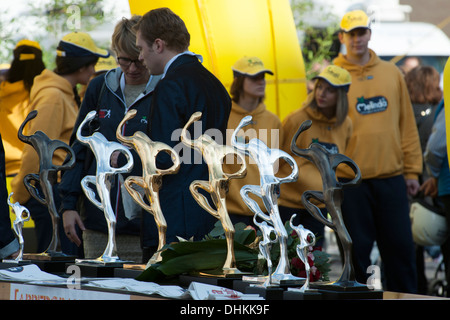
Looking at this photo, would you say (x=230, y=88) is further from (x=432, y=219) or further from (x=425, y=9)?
(x=425, y=9)

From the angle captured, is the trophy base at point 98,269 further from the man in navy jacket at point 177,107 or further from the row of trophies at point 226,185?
the man in navy jacket at point 177,107

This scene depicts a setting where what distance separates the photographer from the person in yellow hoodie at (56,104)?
14.7ft

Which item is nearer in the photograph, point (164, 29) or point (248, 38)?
point (164, 29)

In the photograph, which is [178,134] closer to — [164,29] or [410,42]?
[164,29]

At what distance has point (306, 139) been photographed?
507 cm

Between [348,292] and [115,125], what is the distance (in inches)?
70.8

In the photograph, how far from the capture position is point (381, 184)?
16.9 feet

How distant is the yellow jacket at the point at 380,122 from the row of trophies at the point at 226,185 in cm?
257

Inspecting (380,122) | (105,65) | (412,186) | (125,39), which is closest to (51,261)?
(125,39)

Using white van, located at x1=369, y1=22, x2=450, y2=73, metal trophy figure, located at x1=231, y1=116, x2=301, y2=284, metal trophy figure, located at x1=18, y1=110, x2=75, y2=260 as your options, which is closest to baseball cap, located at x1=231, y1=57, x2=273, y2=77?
metal trophy figure, located at x1=18, y1=110, x2=75, y2=260

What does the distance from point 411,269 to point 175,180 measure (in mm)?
2590

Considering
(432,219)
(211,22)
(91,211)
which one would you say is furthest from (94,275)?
(432,219)

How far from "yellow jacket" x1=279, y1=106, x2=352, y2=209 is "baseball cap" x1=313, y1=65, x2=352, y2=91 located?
0.79ft
